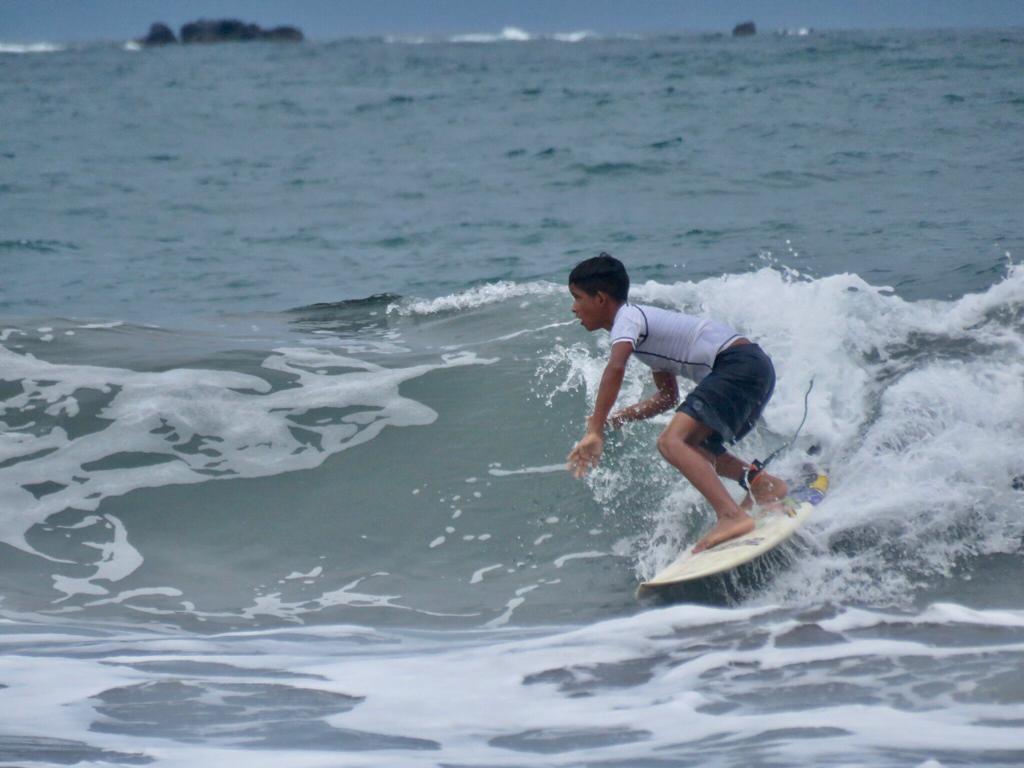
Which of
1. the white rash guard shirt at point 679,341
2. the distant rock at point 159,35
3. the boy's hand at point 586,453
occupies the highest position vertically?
the distant rock at point 159,35

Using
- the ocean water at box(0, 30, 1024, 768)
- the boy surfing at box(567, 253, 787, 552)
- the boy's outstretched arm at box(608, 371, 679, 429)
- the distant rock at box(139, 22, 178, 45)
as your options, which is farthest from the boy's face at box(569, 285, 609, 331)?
the distant rock at box(139, 22, 178, 45)

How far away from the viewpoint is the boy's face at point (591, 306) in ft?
18.3

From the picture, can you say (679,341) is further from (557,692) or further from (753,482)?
(557,692)

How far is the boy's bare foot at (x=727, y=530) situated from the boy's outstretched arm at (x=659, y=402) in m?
0.63

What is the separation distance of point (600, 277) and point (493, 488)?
1.97 metres

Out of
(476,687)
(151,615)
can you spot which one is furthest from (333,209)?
(476,687)

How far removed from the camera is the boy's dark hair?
5.54 m

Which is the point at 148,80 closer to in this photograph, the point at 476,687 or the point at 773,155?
the point at 773,155

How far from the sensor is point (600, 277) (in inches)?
218

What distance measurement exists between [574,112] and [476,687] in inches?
899

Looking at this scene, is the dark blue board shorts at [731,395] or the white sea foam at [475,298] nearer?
the dark blue board shorts at [731,395]

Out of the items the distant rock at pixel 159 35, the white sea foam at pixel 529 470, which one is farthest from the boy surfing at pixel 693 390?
the distant rock at pixel 159 35

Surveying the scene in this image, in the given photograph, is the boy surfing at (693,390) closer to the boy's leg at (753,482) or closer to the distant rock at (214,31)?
the boy's leg at (753,482)

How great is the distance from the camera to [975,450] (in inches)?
247
